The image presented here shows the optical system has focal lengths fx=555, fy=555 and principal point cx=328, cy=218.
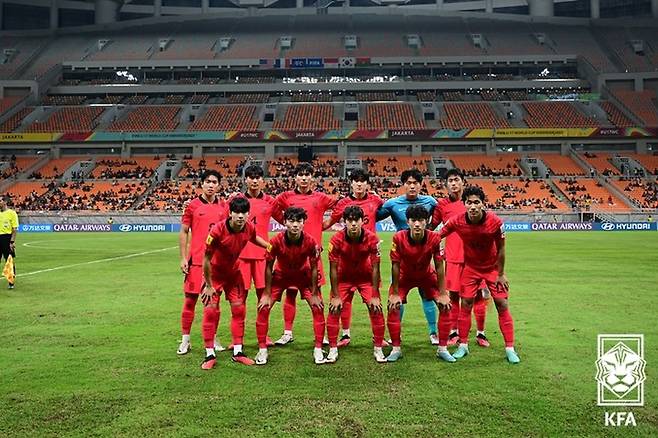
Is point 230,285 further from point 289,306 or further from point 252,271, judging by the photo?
point 289,306

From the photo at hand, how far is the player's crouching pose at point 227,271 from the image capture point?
21.4 ft

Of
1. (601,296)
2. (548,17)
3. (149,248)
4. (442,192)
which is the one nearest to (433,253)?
(601,296)

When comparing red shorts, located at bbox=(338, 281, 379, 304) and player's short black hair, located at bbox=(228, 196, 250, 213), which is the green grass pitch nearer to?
red shorts, located at bbox=(338, 281, 379, 304)

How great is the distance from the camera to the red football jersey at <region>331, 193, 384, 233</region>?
786 cm

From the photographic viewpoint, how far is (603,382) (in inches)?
214

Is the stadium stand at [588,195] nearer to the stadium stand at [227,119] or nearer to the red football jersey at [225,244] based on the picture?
the stadium stand at [227,119]

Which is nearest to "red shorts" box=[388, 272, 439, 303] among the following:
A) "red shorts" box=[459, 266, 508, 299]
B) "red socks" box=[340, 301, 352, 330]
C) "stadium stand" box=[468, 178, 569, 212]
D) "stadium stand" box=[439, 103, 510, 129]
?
"red shorts" box=[459, 266, 508, 299]

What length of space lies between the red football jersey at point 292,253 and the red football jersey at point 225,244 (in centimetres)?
33

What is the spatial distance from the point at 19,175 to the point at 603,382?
59.8 m

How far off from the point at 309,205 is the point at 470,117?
178 feet

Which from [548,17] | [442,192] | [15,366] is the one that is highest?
[548,17]

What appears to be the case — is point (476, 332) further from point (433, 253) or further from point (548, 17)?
point (548, 17)

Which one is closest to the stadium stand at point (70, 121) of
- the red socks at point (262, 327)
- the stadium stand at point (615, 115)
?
the stadium stand at point (615, 115)

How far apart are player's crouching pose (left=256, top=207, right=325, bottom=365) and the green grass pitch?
15.7 inches
